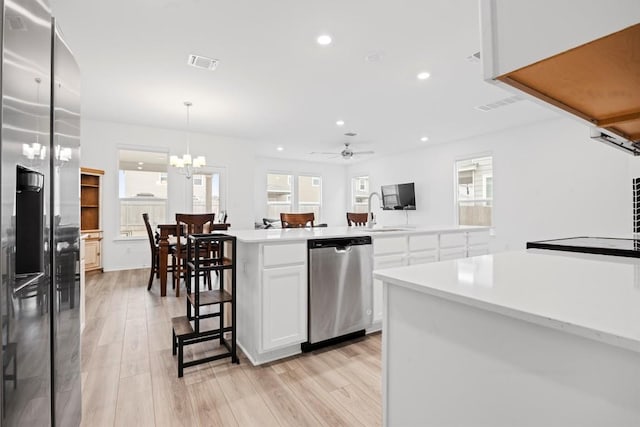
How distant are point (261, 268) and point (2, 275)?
1497 mm

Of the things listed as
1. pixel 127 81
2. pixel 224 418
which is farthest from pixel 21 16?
pixel 127 81

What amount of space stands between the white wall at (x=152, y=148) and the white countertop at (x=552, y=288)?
600 cm

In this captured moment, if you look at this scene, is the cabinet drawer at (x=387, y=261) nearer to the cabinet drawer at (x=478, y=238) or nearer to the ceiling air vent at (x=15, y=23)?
the cabinet drawer at (x=478, y=238)

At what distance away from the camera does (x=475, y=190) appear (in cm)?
671

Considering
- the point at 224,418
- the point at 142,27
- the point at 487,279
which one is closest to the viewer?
the point at 487,279

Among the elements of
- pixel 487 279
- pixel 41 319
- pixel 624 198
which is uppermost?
pixel 624 198

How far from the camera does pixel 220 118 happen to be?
5.32m

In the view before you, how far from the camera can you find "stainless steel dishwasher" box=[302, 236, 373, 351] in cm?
242

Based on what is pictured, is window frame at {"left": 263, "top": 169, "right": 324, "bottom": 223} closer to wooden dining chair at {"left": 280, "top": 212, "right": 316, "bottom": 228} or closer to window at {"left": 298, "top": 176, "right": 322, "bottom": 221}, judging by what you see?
window at {"left": 298, "top": 176, "right": 322, "bottom": 221}

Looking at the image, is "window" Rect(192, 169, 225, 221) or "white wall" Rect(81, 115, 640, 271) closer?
"white wall" Rect(81, 115, 640, 271)

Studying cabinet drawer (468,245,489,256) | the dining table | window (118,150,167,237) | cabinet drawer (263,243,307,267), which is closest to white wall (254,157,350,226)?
window (118,150,167,237)

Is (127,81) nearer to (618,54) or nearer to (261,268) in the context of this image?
(261,268)

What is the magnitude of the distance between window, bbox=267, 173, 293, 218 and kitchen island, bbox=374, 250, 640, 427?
840cm

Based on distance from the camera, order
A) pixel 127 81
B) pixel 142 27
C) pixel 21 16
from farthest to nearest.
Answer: pixel 127 81 < pixel 142 27 < pixel 21 16
